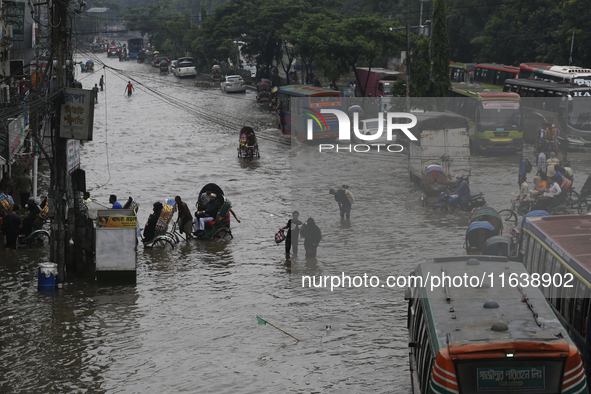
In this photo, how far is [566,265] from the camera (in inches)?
412

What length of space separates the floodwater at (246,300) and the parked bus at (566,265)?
2.48m

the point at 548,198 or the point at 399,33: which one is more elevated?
the point at 399,33

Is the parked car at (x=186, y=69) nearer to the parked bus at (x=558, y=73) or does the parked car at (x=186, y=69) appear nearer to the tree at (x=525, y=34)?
the tree at (x=525, y=34)

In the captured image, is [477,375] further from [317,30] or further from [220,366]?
[317,30]

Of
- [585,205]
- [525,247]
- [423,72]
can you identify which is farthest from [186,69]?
[525,247]

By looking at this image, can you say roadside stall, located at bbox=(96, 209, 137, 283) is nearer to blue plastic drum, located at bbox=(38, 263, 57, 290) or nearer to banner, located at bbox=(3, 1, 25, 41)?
blue plastic drum, located at bbox=(38, 263, 57, 290)

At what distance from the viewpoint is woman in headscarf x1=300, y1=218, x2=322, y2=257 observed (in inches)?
712

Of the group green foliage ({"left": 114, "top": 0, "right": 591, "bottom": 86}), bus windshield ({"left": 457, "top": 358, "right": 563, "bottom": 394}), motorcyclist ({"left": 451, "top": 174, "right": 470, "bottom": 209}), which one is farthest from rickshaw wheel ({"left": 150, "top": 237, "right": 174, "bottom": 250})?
green foliage ({"left": 114, "top": 0, "right": 591, "bottom": 86})

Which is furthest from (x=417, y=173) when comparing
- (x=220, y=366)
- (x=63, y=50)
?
(x=220, y=366)

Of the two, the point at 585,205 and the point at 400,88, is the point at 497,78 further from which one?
the point at 585,205

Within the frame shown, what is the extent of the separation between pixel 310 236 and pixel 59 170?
6.04 m

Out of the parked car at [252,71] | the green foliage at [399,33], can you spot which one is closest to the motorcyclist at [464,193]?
the green foliage at [399,33]

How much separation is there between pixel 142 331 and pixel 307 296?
3661 mm

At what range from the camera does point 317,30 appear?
51.1m
